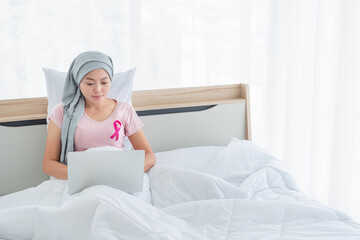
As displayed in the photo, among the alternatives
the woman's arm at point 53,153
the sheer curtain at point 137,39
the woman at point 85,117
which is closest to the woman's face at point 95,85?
the woman at point 85,117

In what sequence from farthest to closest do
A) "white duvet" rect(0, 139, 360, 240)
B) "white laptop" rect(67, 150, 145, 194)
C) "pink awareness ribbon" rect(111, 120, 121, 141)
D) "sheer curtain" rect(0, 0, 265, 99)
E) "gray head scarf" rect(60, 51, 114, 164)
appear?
"sheer curtain" rect(0, 0, 265, 99)
"pink awareness ribbon" rect(111, 120, 121, 141)
"gray head scarf" rect(60, 51, 114, 164)
"white laptop" rect(67, 150, 145, 194)
"white duvet" rect(0, 139, 360, 240)

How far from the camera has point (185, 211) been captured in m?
1.47

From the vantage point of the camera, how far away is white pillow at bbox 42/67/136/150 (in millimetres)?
2004

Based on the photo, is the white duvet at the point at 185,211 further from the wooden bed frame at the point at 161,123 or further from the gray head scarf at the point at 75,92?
the wooden bed frame at the point at 161,123

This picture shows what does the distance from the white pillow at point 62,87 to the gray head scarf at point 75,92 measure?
0.49ft

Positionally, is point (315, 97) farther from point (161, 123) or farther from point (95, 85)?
point (95, 85)

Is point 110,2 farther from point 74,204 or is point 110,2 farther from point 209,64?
point 74,204

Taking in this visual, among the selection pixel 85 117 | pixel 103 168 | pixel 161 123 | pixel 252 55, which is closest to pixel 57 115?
pixel 85 117

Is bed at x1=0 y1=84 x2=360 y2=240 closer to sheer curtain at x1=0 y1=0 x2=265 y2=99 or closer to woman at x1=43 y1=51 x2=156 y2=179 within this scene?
woman at x1=43 y1=51 x2=156 y2=179

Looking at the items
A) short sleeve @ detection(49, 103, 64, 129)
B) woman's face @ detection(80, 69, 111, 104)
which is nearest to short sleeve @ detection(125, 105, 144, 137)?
woman's face @ detection(80, 69, 111, 104)

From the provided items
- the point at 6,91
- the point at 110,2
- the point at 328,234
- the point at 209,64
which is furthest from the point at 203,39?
the point at 328,234

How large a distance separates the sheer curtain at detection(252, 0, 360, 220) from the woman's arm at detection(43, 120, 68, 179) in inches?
58.1

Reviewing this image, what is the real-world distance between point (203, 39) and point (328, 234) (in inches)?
62.6

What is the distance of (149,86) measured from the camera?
8.43 ft
